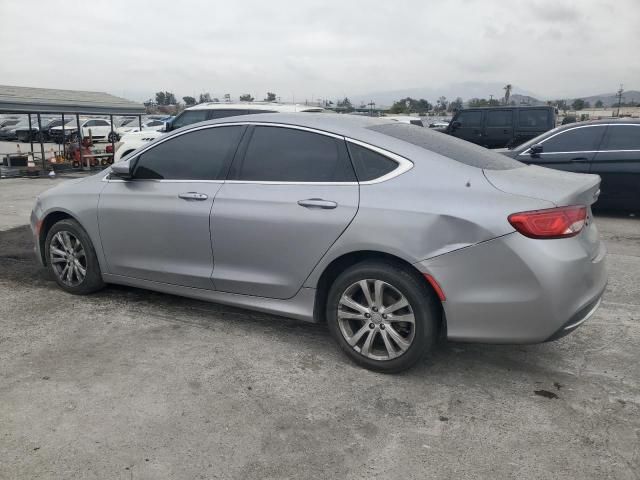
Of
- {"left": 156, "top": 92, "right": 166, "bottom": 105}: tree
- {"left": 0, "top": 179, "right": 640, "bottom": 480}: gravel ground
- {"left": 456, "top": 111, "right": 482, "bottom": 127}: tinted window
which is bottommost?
{"left": 0, "top": 179, "right": 640, "bottom": 480}: gravel ground

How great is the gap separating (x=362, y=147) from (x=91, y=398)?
86.3 inches

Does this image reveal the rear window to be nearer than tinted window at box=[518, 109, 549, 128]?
Yes

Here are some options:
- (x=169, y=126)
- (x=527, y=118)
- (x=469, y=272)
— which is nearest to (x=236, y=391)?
(x=469, y=272)

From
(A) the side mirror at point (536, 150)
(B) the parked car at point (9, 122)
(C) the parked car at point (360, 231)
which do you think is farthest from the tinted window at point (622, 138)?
(B) the parked car at point (9, 122)

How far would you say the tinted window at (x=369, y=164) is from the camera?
3471mm

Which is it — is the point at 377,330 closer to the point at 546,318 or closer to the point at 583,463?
the point at 546,318

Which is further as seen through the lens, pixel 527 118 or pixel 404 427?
pixel 527 118

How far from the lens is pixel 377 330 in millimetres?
3434

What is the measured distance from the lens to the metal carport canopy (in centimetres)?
1405

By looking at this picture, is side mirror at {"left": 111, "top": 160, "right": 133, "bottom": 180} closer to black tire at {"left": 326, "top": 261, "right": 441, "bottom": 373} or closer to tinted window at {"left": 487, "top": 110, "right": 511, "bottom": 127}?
black tire at {"left": 326, "top": 261, "right": 441, "bottom": 373}

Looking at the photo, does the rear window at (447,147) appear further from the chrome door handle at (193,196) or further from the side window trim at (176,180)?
the chrome door handle at (193,196)

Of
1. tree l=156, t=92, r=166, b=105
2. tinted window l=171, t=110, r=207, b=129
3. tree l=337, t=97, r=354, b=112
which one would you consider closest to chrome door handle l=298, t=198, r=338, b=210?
tinted window l=171, t=110, r=207, b=129

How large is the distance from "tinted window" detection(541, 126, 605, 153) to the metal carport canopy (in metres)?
12.3

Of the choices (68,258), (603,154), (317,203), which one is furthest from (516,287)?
(603,154)
